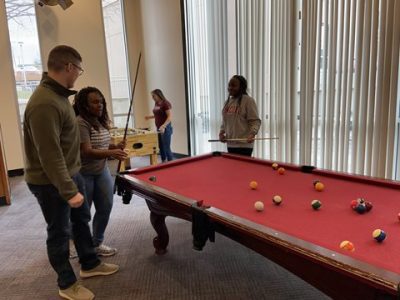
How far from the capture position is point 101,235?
2.62 metres

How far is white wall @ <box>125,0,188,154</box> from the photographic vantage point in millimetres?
5480

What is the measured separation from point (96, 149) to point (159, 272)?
38.8 inches

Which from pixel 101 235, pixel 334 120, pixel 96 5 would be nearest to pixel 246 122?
pixel 334 120

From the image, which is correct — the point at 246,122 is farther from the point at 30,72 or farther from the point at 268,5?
the point at 30,72

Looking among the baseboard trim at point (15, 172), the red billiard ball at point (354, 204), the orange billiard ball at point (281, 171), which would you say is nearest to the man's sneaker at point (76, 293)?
the orange billiard ball at point (281, 171)

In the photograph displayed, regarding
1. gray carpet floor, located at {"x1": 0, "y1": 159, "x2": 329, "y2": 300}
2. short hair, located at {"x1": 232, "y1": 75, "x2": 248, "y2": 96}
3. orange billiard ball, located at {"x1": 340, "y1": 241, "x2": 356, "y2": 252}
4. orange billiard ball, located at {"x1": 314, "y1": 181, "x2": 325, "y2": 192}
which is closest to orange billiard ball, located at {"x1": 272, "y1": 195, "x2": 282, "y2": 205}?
orange billiard ball, located at {"x1": 314, "y1": 181, "x2": 325, "y2": 192}

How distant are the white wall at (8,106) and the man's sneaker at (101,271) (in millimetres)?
3804

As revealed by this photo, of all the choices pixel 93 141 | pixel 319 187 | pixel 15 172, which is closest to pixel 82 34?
pixel 15 172

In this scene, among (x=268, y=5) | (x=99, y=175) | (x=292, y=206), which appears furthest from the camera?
(x=268, y=5)

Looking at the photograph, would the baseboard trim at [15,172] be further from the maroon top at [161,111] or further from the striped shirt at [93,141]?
the striped shirt at [93,141]

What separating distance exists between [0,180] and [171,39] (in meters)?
3.38

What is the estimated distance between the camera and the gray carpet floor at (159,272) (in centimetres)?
210

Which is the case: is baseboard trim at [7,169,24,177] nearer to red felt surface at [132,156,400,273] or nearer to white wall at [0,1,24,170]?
white wall at [0,1,24,170]

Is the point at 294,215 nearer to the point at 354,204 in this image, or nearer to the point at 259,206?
the point at 259,206
